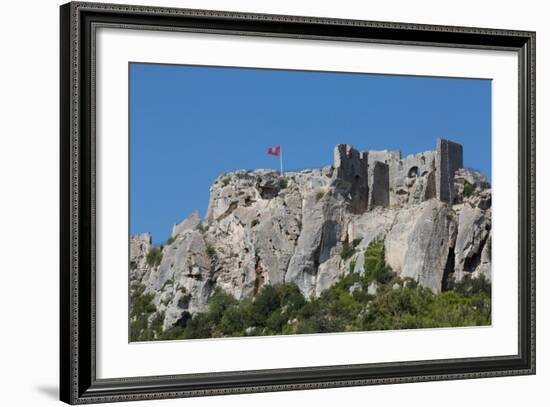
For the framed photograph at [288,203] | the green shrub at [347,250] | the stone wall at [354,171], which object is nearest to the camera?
the framed photograph at [288,203]

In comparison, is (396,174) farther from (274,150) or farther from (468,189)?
(274,150)

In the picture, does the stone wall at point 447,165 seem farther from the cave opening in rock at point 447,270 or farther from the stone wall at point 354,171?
the stone wall at point 354,171

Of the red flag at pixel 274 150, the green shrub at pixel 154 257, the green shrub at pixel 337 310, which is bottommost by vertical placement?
the green shrub at pixel 337 310

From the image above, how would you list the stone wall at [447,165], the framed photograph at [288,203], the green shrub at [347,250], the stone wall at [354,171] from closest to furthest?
the framed photograph at [288,203] < the stone wall at [354,171] < the green shrub at [347,250] < the stone wall at [447,165]

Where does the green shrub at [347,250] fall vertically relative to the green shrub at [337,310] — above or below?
above

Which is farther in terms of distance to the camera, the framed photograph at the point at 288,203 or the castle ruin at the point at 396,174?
the castle ruin at the point at 396,174

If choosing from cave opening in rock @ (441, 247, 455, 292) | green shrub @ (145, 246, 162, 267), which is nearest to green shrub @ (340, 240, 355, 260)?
cave opening in rock @ (441, 247, 455, 292)

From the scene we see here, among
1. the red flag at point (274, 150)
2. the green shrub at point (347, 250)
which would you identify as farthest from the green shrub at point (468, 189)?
the red flag at point (274, 150)

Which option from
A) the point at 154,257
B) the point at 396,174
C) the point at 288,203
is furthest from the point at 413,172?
the point at 154,257
